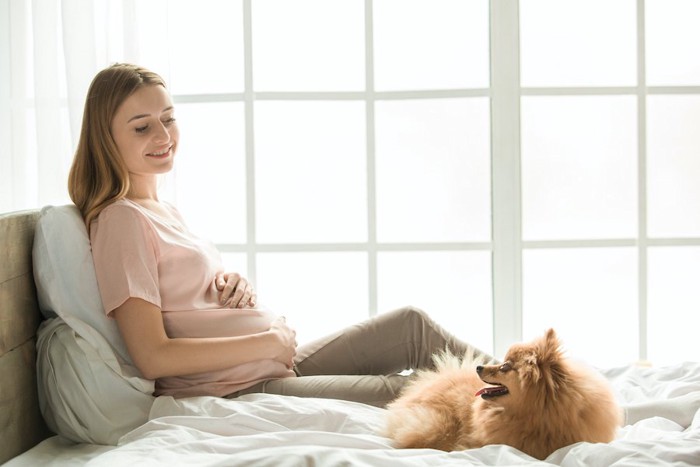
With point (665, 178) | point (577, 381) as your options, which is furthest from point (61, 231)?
point (665, 178)

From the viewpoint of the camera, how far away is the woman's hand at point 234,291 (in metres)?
1.90

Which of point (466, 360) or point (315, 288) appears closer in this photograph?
point (466, 360)

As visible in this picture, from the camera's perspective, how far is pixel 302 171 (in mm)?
2797

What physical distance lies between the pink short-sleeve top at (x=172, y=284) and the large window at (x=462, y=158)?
0.85 metres

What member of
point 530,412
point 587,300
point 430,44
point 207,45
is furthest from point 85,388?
point 587,300

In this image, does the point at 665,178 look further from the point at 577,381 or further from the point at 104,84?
the point at 104,84

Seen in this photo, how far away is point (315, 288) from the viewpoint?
284cm

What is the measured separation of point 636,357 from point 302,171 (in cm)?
134

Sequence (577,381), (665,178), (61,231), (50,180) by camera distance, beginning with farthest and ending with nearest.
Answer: (665,178) → (50,180) → (61,231) → (577,381)

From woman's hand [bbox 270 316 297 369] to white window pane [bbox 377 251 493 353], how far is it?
884 millimetres

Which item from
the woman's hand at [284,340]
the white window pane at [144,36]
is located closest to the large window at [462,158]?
the white window pane at [144,36]

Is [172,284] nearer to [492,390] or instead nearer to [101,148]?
[101,148]

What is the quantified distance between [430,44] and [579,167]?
67 centimetres

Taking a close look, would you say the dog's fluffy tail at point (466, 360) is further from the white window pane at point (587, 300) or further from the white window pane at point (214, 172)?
the white window pane at point (214, 172)
